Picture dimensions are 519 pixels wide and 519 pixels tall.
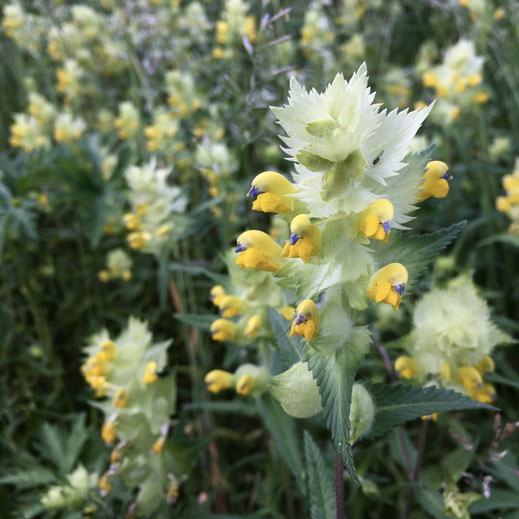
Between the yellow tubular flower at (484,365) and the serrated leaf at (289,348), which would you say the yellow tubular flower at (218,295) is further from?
the yellow tubular flower at (484,365)

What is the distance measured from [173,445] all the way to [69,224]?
6.89ft

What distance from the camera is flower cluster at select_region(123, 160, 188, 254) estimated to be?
69.2 inches

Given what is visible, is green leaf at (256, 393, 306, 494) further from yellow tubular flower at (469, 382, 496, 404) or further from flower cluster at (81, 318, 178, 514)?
yellow tubular flower at (469, 382, 496, 404)

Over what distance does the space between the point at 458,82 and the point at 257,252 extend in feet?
6.54

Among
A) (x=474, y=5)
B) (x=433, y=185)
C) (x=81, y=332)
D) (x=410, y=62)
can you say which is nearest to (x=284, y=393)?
(x=433, y=185)

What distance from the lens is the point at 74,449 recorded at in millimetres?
1417

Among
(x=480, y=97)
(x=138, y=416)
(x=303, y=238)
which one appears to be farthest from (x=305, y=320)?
(x=480, y=97)

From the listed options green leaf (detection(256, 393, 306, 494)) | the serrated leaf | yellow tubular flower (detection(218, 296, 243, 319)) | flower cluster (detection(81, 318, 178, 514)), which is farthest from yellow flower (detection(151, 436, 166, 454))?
the serrated leaf

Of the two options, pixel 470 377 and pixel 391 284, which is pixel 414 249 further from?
pixel 470 377

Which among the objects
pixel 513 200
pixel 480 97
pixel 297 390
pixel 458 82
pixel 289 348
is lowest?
pixel 297 390

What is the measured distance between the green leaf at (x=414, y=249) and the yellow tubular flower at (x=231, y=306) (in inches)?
17.2

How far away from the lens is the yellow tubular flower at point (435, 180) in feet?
2.28

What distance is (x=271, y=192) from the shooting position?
27.5 inches

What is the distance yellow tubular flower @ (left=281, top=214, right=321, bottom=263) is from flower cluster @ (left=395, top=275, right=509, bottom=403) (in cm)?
49
